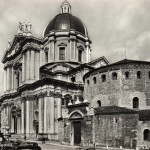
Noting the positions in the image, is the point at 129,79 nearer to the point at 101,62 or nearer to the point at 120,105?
the point at 120,105

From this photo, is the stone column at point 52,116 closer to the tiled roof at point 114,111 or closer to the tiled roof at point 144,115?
the tiled roof at point 114,111

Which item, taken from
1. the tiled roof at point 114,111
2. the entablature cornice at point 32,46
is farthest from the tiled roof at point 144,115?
the entablature cornice at point 32,46

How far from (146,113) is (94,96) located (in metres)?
9.48

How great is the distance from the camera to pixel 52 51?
2662 inches

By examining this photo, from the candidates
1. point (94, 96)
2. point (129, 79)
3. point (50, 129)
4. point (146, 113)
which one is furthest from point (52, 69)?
point (146, 113)

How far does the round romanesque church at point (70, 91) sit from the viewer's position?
38.2 meters

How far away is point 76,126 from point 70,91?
16483mm

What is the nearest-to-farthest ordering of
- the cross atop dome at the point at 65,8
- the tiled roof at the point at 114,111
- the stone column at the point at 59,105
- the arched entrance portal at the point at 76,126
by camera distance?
the tiled roof at the point at 114,111, the arched entrance portal at the point at 76,126, the stone column at the point at 59,105, the cross atop dome at the point at 65,8

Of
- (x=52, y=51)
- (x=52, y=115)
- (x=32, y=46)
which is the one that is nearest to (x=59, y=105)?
(x=52, y=115)

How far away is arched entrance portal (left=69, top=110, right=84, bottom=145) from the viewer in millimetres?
41656

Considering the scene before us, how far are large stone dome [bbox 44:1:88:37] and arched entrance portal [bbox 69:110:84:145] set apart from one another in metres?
30.3

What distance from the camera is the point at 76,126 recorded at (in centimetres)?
4281

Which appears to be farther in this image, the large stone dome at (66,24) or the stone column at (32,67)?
the large stone dome at (66,24)

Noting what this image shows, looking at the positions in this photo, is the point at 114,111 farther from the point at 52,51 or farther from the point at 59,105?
the point at 52,51
